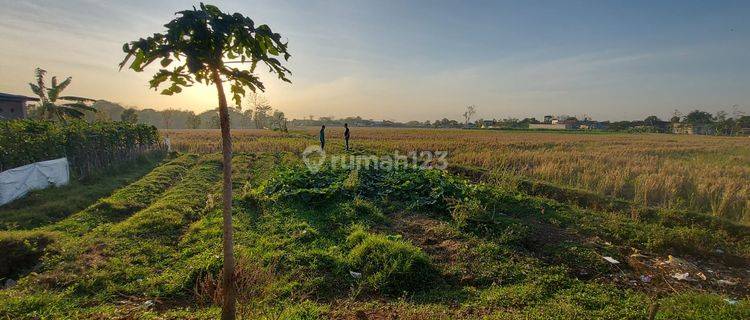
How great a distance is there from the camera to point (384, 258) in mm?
5746

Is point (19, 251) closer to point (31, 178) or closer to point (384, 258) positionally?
point (31, 178)

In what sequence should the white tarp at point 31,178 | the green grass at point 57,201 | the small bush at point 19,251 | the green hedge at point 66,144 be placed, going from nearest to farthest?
1. the small bush at point 19,251
2. the green grass at point 57,201
3. the white tarp at point 31,178
4. the green hedge at point 66,144

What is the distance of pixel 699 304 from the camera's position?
457 cm

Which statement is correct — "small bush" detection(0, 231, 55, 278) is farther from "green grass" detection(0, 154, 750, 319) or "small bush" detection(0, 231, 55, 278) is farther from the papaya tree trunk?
the papaya tree trunk

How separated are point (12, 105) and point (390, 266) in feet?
110

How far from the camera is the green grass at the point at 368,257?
4.55m

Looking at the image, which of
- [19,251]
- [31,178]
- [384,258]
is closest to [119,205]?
[19,251]

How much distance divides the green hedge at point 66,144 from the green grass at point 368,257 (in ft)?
18.2

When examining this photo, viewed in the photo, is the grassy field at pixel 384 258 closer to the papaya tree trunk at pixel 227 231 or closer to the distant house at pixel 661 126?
the papaya tree trunk at pixel 227 231

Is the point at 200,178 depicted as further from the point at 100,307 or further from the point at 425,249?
the point at 425,249

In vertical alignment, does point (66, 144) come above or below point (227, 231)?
above

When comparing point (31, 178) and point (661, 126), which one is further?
point (661, 126)

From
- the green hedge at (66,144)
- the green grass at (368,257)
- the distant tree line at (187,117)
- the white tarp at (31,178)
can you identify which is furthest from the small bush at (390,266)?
the distant tree line at (187,117)

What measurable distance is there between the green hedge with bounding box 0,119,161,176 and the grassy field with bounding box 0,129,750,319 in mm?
4227
